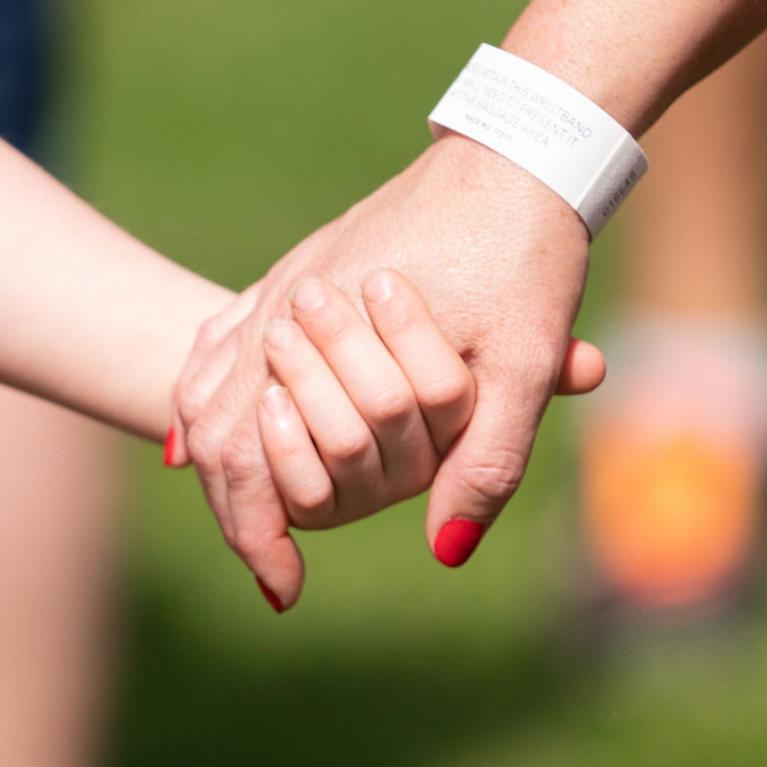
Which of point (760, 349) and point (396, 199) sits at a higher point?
point (396, 199)

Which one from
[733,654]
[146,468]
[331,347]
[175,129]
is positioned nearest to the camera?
[331,347]

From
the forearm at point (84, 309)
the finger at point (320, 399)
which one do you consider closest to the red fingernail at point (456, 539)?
the finger at point (320, 399)

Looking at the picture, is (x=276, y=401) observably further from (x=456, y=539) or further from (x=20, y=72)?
(x=20, y=72)

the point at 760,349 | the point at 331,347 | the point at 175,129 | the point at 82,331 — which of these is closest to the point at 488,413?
the point at 331,347

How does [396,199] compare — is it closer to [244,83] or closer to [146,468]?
[146,468]

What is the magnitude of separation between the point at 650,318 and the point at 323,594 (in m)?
0.81

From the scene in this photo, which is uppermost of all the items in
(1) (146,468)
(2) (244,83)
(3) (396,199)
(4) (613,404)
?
(3) (396,199)

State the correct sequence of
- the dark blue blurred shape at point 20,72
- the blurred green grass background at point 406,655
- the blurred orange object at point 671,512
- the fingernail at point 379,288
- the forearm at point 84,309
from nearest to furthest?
1. the fingernail at point 379,288
2. the forearm at point 84,309
3. the dark blue blurred shape at point 20,72
4. the blurred green grass background at point 406,655
5. the blurred orange object at point 671,512

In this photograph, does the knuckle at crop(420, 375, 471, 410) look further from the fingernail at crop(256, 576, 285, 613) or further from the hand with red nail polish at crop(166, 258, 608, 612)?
the fingernail at crop(256, 576, 285, 613)

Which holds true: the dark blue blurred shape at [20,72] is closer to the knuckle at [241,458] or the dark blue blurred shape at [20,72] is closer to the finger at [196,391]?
the finger at [196,391]

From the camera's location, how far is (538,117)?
1368mm

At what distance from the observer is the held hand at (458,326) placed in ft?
4.53

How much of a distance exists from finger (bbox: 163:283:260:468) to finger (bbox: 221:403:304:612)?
0.08 meters

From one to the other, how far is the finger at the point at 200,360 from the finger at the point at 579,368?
32cm
